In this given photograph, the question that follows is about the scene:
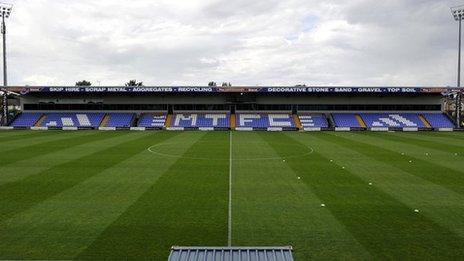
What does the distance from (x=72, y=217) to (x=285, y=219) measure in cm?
688

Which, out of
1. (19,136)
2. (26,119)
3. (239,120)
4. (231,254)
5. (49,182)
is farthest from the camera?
(239,120)

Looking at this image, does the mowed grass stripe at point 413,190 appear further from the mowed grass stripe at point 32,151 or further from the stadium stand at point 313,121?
the stadium stand at point 313,121

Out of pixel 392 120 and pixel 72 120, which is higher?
pixel 392 120

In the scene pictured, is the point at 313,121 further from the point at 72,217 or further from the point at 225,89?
the point at 72,217

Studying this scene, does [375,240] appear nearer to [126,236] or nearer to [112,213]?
[126,236]

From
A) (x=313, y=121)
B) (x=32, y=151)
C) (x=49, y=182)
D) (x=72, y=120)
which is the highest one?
(x=313, y=121)

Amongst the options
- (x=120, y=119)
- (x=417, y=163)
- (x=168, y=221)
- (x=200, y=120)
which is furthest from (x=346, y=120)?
(x=168, y=221)

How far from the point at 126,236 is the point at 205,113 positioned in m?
53.1

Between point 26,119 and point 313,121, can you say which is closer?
point 26,119

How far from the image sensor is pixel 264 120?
204 feet

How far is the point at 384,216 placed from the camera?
46.9ft

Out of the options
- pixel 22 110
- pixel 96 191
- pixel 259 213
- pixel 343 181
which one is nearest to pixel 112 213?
pixel 96 191

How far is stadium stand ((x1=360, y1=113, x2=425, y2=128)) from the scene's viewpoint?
59.8 m

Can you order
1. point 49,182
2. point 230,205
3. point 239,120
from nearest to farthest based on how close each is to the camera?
point 230,205 < point 49,182 < point 239,120
